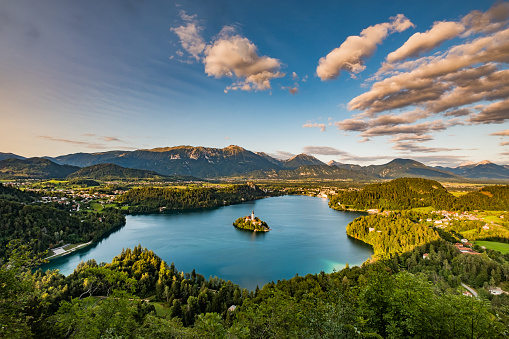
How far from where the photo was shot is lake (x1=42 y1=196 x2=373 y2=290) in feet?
116

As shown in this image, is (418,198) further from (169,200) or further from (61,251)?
(61,251)

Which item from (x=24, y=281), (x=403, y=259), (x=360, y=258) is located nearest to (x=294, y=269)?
(x=360, y=258)

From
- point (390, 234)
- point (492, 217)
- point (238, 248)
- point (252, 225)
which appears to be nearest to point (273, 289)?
point (238, 248)

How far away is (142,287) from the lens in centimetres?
2553

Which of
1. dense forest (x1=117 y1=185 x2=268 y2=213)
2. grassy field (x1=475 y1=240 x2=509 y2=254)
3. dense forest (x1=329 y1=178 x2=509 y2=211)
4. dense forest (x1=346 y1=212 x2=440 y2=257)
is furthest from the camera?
dense forest (x1=117 y1=185 x2=268 y2=213)

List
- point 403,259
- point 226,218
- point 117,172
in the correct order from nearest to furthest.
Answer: point 403,259 < point 226,218 < point 117,172

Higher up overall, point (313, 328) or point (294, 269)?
point (313, 328)

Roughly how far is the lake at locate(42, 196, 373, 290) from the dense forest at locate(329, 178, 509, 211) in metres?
34.3

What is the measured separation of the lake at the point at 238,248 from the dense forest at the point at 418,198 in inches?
1351

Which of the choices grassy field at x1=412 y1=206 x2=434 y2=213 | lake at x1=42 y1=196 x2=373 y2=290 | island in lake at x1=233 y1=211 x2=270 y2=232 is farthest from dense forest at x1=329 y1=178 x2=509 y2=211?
island in lake at x1=233 y1=211 x2=270 y2=232

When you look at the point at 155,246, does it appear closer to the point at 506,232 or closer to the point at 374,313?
the point at 374,313

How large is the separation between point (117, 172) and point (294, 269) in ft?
660

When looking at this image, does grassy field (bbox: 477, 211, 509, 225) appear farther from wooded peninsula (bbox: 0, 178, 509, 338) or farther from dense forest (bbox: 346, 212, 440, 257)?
dense forest (bbox: 346, 212, 440, 257)

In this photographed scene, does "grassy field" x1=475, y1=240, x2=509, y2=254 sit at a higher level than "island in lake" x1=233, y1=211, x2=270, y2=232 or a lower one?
higher
